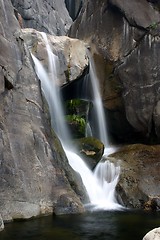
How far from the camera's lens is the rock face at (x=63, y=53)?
71.2 ft

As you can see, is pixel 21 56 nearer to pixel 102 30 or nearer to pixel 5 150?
pixel 5 150

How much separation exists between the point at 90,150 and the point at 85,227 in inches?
282

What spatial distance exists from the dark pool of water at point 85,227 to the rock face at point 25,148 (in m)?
0.90

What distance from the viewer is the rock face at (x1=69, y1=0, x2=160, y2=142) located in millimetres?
23344

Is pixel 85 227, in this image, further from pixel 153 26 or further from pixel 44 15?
pixel 44 15

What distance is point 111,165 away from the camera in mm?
19031

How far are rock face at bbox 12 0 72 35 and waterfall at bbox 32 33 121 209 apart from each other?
16.6 m

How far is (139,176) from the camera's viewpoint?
18.7 m

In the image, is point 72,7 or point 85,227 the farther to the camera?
point 72,7

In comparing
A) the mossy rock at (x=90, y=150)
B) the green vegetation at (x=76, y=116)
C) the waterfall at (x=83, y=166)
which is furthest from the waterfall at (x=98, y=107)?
the mossy rock at (x=90, y=150)

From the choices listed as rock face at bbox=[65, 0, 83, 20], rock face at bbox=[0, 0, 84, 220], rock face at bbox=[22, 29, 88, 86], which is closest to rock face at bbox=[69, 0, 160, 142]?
rock face at bbox=[22, 29, 88, 86]

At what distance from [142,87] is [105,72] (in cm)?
255

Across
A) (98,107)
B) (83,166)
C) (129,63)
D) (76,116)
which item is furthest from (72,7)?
(83,166)

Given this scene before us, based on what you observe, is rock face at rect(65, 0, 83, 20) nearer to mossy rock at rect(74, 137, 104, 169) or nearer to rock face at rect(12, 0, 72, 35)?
rock face at rect(12, 0, 72, 35)
